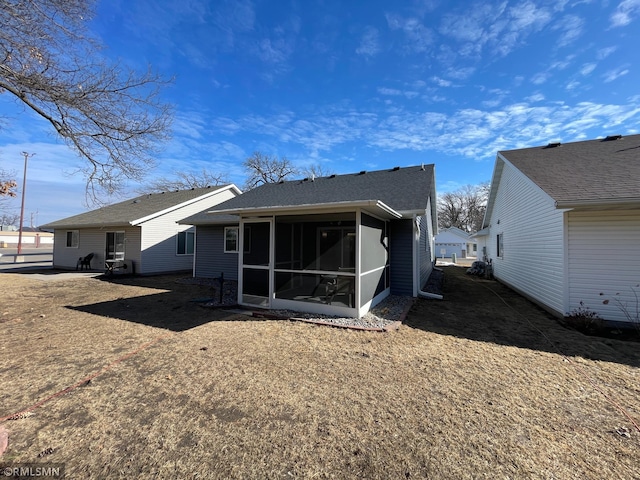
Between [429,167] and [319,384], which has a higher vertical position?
[429,167]

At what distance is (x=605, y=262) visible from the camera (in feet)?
19.2

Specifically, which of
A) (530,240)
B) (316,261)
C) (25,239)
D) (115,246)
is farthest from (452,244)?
(25,239)

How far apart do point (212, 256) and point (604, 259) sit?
42.4 ft

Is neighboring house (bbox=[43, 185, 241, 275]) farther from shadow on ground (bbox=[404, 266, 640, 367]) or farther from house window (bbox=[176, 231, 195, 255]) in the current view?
shadow on ground (bbox=[404, 266, 640, 367])

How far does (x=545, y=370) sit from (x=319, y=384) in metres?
3.08

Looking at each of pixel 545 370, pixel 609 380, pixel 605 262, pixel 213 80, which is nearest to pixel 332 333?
pixel 545 370

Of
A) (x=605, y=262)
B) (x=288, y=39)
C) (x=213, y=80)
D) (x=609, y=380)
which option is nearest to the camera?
(x=609, y=380)

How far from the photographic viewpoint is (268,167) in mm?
31578

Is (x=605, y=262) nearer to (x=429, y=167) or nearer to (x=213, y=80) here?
(x=429, y=167)

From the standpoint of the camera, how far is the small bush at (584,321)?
17.9 ft

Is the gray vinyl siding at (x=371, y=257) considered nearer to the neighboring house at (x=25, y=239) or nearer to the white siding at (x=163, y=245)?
the white siding at (x=163, y=245)

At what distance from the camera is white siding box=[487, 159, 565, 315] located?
657 cm

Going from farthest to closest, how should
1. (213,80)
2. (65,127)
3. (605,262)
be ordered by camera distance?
(213,80) → (65,127) → (605,262)

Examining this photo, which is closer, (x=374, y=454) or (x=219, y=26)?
(x=374, y=454)
